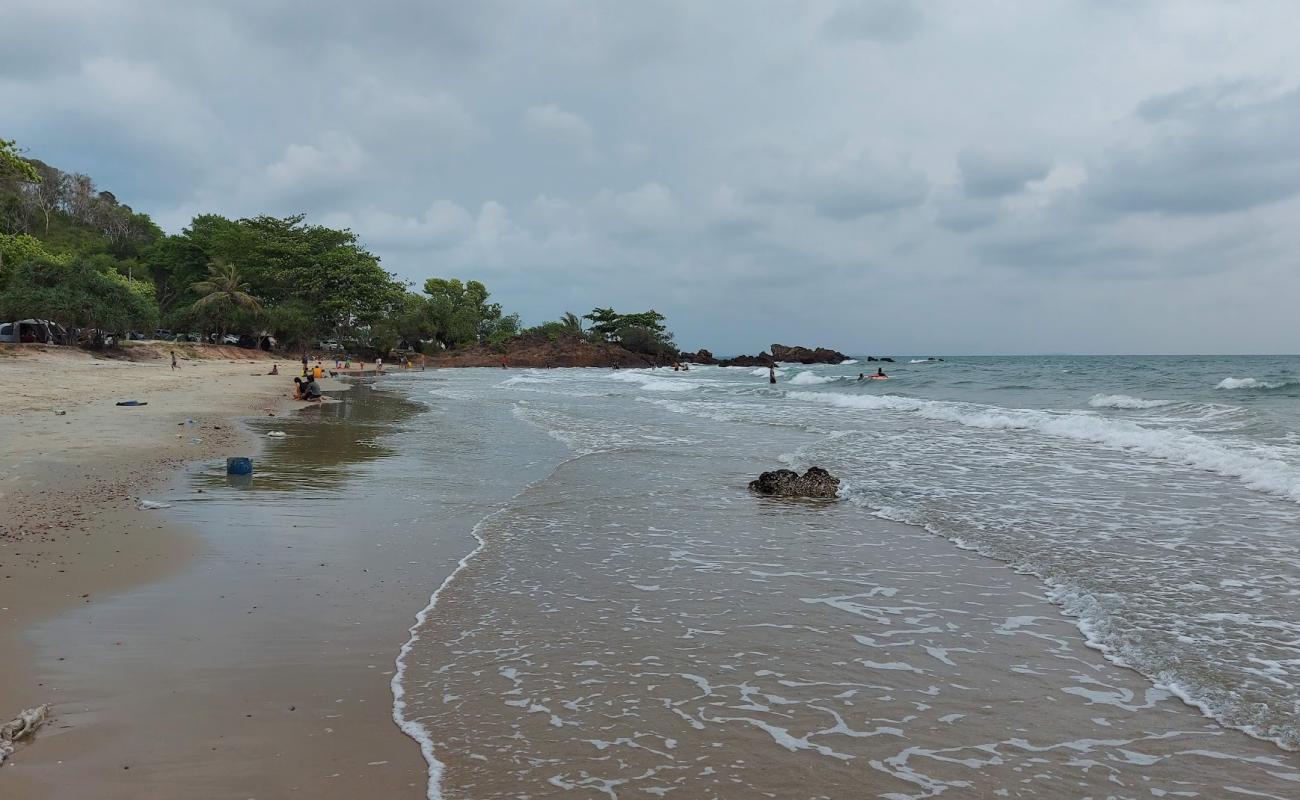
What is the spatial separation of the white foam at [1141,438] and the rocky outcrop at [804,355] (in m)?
72.0

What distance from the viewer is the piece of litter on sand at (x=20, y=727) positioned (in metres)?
3.02

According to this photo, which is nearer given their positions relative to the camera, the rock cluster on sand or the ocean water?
the ocean water

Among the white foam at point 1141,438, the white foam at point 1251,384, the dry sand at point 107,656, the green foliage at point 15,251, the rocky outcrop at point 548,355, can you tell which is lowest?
the dry sand at point 107,656

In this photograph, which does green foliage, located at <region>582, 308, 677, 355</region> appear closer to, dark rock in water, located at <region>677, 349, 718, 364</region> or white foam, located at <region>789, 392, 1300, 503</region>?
dark rock in water, located at <region>677, 349, 718, 364</region>

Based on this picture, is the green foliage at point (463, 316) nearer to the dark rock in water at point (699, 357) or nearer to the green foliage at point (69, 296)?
the dark rock in water at point (699, 357)

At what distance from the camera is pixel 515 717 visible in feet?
11.9

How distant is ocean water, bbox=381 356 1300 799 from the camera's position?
3232 mm

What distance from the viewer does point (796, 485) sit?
9.80 meters

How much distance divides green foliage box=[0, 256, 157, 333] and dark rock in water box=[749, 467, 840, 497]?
43.4 metres

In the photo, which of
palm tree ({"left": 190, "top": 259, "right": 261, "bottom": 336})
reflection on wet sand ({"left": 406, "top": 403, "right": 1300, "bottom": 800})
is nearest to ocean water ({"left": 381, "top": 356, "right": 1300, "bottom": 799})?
reflection on wet sand ({"left": 406, "top": 403, "right": 1300, "bottom": 800})

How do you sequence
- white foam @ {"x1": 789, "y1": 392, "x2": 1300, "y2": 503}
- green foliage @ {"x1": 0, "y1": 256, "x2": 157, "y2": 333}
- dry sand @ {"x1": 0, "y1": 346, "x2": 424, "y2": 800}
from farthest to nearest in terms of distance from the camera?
green foliage @ {"x1": 0, "y1": 256, "x2": 157, "y2": 333} < white foam @ {"x1": 789, "y1": 392, "x2": 1300, "y2": 503} < dry sand @ {"x1": 0, "y1": 346, "x2": 424, "y2": 800}

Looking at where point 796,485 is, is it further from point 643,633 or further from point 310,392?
point 310,392

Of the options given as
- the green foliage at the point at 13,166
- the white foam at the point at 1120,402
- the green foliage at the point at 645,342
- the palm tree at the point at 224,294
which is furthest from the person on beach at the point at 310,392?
the green foliage at the point at 645,342

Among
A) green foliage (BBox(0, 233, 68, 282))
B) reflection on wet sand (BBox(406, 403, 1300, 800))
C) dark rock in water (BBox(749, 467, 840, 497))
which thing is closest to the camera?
reflection on wet sand (BBox(406, 403, 1300, 800))
